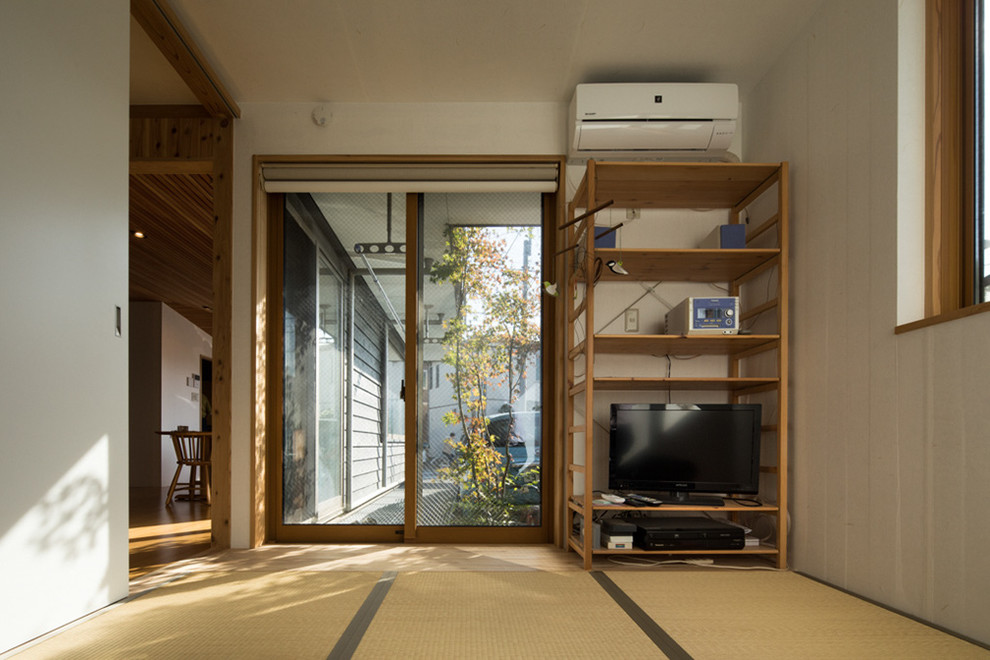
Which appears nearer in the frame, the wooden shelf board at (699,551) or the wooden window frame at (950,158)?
the wooden window frame at (950,158)

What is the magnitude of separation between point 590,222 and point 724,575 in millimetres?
1707

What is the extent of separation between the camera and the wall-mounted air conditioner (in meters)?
3.74

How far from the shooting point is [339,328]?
166 inches

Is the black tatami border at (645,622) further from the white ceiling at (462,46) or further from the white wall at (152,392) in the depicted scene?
the white wall at (152,392)

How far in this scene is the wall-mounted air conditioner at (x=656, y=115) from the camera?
3740 millimetres

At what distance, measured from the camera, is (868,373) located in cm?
279

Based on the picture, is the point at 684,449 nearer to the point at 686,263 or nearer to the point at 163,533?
the point at 686,263

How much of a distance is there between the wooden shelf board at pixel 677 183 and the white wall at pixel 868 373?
23 centimetres

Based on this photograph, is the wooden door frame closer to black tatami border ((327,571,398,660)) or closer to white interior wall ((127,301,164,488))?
black tatami border ((327,571,398,660))

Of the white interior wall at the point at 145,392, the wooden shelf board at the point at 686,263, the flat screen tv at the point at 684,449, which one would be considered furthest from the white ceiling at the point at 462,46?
the white interior wall at the point at 145,392

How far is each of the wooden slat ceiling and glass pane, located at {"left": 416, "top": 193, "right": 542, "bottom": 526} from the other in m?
1.87

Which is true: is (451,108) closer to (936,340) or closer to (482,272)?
(482,272)

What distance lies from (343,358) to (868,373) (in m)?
2.69

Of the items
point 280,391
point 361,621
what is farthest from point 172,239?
point 361,621
